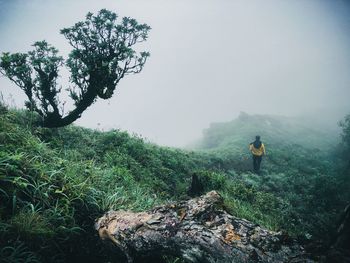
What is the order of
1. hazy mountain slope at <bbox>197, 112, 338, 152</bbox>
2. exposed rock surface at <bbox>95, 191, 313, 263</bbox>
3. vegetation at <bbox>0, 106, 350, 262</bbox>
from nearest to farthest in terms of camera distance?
exposed rock surface at <bbox>95, 191, 313, 263</bbox> < vegetation at <bbox>0, 106, 350, 262</bbox> < hazy mountain slope at <bbox>197, 112, 338, 152</bbox>

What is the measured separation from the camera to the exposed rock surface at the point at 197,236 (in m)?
2.66

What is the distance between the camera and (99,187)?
5750 mm

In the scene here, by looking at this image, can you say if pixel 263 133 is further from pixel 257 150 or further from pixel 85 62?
pixel 85 62

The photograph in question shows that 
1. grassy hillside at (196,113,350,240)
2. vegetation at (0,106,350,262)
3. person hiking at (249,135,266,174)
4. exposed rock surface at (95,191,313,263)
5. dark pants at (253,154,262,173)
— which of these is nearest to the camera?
exposed rock surface at (95,191,313,263)

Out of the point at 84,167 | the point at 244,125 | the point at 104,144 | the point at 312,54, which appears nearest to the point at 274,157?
the point at 104,144

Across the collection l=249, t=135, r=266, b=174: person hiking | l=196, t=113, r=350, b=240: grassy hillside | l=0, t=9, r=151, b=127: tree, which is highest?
l=0, t=9, r=151, b=127: tree

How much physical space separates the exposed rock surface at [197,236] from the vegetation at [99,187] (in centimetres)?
80

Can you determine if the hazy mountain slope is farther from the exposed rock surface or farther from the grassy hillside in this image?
the exposed rock surface

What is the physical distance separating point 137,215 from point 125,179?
348 centimetres

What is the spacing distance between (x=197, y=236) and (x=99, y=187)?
3332mm

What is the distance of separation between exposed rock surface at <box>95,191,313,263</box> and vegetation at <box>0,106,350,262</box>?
80 cm

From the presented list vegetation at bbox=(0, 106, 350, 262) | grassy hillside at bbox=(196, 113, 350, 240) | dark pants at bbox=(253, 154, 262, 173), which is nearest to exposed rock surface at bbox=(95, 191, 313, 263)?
vegetation at bbox=(0, 106, 350, 262)

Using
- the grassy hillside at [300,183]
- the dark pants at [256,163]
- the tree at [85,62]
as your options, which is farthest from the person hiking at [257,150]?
the tree at [85,62]

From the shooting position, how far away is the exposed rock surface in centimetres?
266
